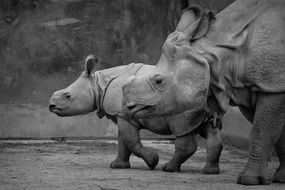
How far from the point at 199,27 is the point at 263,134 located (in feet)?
3.65

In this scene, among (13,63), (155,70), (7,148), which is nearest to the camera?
(155,70)

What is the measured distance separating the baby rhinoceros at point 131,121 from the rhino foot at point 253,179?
1455 millimetres

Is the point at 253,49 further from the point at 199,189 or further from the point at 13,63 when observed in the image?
the point at 13,63

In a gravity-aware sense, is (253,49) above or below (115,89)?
above

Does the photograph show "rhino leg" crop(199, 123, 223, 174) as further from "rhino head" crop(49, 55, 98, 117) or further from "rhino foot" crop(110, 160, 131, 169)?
"rhino head" crop(49, 55, 98, 117)

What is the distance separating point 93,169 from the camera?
10125 millimetres

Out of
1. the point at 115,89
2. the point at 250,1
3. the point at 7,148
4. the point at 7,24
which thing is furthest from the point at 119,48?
the point at 250,1

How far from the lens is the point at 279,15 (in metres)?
8.30

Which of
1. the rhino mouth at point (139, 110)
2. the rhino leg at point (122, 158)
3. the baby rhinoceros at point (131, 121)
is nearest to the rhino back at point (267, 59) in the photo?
the rhino mouth at point (139, 110)

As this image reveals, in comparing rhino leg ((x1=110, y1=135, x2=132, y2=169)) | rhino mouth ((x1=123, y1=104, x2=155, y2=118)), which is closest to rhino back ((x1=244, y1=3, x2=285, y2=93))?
rhino mouth ((x1=123, y1=104, x2=155, y2=118))

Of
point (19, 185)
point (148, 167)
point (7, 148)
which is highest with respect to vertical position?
point (19, 185)

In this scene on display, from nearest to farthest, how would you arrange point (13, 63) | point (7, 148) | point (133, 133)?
point (133, 133) < point (7, 148) < point (13, 63)

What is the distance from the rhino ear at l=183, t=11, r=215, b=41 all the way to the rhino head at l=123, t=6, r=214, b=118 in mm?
96

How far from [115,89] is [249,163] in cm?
264
